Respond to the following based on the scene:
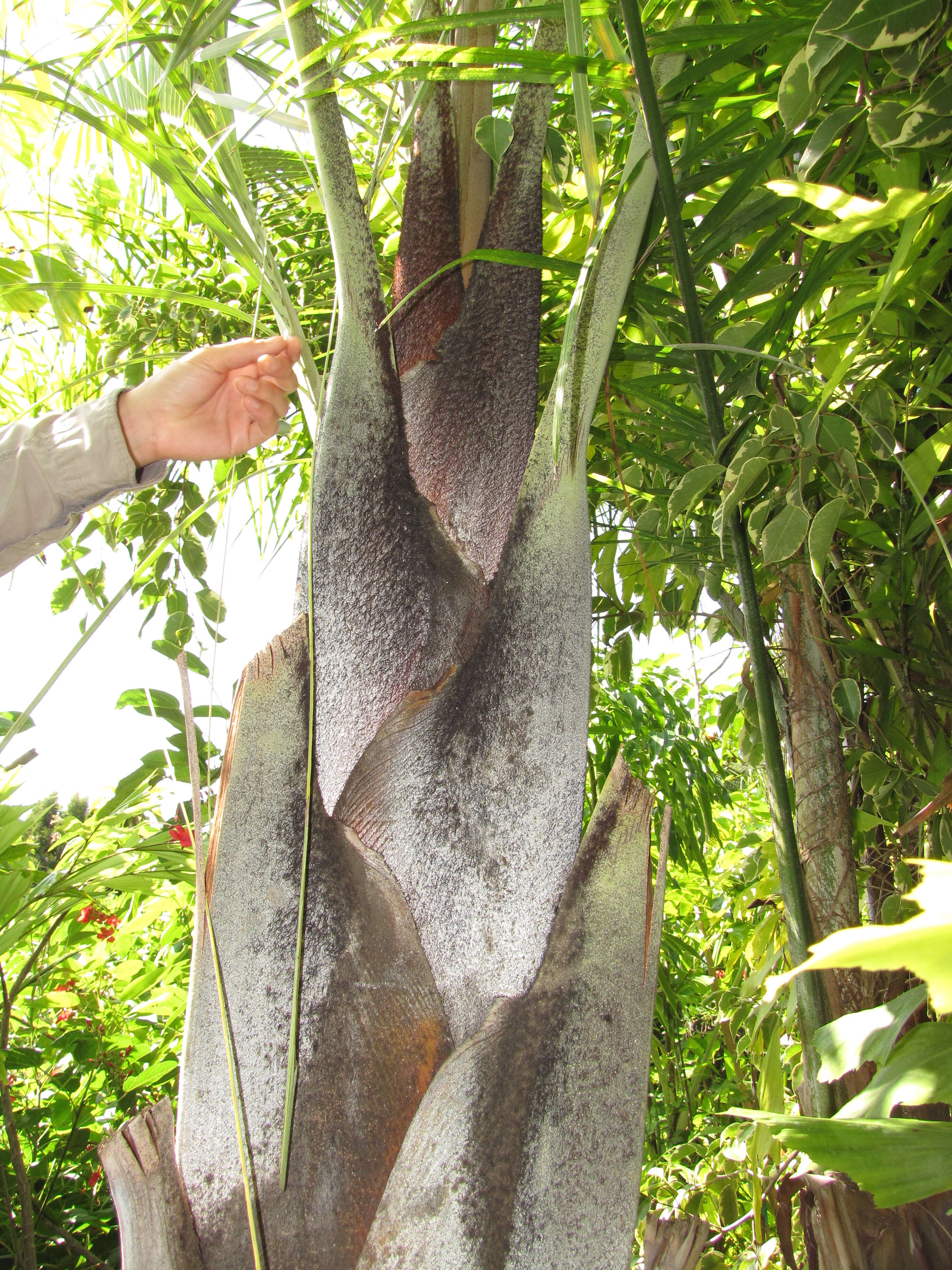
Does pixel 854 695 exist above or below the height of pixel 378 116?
below

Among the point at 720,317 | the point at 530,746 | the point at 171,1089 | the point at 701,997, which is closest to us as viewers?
the point at 530,746

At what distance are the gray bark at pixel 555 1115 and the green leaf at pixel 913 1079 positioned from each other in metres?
0.12

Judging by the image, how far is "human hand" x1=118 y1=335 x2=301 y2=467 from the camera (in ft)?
2.18

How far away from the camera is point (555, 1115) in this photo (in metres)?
0.42

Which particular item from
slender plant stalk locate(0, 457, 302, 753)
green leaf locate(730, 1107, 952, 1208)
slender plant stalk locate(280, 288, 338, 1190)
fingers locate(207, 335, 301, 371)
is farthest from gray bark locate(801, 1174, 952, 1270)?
fingers locate(207, 335, 301, 371)

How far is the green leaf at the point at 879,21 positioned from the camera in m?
0.35

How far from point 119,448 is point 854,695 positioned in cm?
65

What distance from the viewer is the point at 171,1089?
5.06ft

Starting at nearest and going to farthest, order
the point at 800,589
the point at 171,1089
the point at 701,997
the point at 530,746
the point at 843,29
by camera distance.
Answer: the point at 843,29, the point at 530,746, the point at 800,589, the point at 171,1089, the point at 701,997

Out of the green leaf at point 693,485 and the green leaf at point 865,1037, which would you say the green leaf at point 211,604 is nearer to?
the green leaf at point 693,485

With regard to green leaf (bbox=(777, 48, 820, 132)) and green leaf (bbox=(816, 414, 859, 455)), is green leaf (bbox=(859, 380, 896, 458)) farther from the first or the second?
green leaf (bbox=(777, 48, 820, 132))

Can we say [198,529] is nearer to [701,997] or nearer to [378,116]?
[378,116]

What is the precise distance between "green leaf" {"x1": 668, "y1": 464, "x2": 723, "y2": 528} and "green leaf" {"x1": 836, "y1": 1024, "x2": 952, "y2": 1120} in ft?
1.06

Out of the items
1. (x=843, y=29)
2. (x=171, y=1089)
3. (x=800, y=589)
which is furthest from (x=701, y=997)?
(x=843, y=29)
